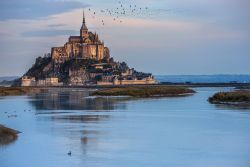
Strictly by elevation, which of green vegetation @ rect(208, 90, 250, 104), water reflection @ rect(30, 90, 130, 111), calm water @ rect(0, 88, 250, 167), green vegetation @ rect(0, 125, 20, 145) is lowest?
calm water @ rect(0, 88, 250, 167)

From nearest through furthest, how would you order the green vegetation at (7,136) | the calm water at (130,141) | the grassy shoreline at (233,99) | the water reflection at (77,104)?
the calm water at (130,141)
the green vegetation at (7,136)
the water reflection at (77,104)
the grassy shoreline at (233,99)

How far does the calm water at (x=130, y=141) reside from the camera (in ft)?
89.0

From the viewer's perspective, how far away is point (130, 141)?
3328 centimetres

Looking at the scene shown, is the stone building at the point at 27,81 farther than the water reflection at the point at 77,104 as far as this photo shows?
Yes

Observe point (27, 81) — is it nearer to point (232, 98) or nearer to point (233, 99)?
point (232, 98)

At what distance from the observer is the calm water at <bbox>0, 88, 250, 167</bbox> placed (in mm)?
27141

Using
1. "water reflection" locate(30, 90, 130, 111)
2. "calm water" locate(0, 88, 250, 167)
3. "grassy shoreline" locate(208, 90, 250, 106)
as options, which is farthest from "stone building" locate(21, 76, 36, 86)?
"calm water" locate(0, 88, 250, 167)

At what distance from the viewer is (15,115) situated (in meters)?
51.8

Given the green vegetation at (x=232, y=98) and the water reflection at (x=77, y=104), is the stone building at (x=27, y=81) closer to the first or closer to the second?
the water reflection at (x=77, y=104)

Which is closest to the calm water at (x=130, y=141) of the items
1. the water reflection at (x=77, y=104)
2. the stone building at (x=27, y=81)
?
the water reflection at (x=77, y=104)

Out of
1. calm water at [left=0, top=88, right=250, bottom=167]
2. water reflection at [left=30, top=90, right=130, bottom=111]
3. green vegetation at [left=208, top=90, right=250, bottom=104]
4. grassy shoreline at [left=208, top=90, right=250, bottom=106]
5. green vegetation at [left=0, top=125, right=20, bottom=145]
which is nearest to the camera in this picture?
calm water at [left=0, top=88, right=250, bottom=167]

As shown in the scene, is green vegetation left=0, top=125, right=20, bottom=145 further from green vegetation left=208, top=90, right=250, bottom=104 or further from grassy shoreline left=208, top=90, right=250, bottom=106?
green vegetation left=208, top=90, right=250, bottom=104

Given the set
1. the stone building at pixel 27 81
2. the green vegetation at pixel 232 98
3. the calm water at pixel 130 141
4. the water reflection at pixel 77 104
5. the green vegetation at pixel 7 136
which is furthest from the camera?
the stone building at pixel 27 81

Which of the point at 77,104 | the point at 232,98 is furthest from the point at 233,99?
the point at 77,104
